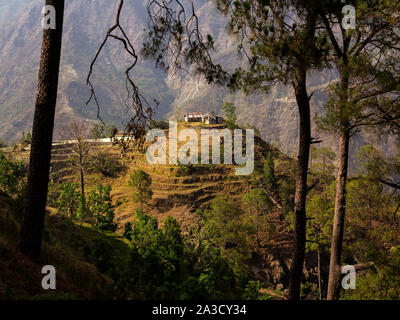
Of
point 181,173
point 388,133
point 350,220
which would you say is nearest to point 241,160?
point 181,173

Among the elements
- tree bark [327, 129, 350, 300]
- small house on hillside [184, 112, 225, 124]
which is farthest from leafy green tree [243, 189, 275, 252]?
small house on hillside [184, 112, 225, 124]

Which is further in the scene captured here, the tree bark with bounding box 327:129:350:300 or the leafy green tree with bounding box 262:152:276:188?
the leafy green tree with bounding box 262:152:276:188

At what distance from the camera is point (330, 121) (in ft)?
21.3

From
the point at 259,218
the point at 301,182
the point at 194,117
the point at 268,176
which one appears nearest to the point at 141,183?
the point at 259,218

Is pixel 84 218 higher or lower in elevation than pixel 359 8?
lower

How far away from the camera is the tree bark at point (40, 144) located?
4773 mm

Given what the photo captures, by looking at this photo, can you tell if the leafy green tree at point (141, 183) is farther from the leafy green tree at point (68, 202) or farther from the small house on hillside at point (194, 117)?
the small house on hillside at point (194, 117)

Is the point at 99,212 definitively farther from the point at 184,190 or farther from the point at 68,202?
the point at 184,190

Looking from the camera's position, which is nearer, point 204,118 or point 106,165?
point 106,165

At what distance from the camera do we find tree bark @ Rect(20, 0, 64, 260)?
188 inches

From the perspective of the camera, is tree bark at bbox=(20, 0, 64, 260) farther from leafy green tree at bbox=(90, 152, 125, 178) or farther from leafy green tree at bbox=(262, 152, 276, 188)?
leafy green tree at bbox=(90, 152, 125, 178)

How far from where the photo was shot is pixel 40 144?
15.6 ft
